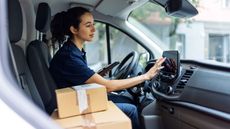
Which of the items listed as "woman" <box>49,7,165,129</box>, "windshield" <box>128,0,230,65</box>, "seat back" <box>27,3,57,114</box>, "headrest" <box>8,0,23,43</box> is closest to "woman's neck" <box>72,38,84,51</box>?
"woman" <box>49,7,165,129</box>

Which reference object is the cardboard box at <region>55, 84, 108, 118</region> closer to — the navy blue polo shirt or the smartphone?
the navy blue polo shirt

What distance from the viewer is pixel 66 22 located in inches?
84.0

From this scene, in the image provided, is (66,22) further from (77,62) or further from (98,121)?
(98,121)

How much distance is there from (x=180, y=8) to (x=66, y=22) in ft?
2.17

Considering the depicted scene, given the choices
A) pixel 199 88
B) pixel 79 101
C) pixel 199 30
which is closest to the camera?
pixel 79 101

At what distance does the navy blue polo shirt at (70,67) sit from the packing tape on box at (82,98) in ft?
1.29

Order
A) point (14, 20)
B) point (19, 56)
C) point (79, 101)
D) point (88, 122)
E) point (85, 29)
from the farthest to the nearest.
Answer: point (85, 29) < point (19, 56) < point (14, 20) < point (79, 101) < point (88, 122)

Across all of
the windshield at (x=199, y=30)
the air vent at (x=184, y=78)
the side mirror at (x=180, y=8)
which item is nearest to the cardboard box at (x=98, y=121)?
the air vent at (x=184, y=78)

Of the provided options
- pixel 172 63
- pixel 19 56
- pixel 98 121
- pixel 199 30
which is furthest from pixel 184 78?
pixel 199 30

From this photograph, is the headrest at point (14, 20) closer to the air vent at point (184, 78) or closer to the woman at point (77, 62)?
the woman at point (77, 62)

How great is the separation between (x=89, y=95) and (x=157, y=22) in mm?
7566

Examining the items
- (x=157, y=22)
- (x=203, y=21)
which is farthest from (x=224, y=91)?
(x=157, y=22)

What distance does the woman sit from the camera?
1.91 m

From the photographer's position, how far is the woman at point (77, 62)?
191 centimetres
